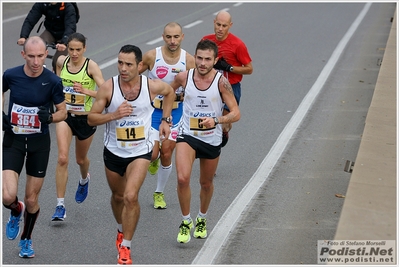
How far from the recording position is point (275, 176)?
1084cm

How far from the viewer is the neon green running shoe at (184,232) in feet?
27.0

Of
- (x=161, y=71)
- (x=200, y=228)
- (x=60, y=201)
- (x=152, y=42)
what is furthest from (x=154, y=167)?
(x=152, y=42)

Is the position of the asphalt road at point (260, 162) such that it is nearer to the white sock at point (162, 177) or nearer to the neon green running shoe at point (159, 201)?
the neon green running shoe at point (159, 201)

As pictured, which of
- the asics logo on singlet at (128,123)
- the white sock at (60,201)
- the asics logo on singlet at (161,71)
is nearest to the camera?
the asics logo on singlet at (128,123)

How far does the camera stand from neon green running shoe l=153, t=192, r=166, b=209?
9.52 metres

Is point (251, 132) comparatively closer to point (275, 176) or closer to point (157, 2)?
point (275, 176)

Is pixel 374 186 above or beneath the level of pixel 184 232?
above

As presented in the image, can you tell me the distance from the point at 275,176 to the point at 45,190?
2859mm

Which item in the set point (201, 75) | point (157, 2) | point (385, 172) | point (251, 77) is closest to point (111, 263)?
point (201, 75)

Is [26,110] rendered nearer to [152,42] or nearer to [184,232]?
[184,232]

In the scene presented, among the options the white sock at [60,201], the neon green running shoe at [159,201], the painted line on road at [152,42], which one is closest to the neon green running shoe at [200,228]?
the neon green running shoe at [159,201]

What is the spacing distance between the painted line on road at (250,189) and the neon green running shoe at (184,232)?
19cm

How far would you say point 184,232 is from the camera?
27.1ft

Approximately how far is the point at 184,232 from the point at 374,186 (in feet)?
6.08
